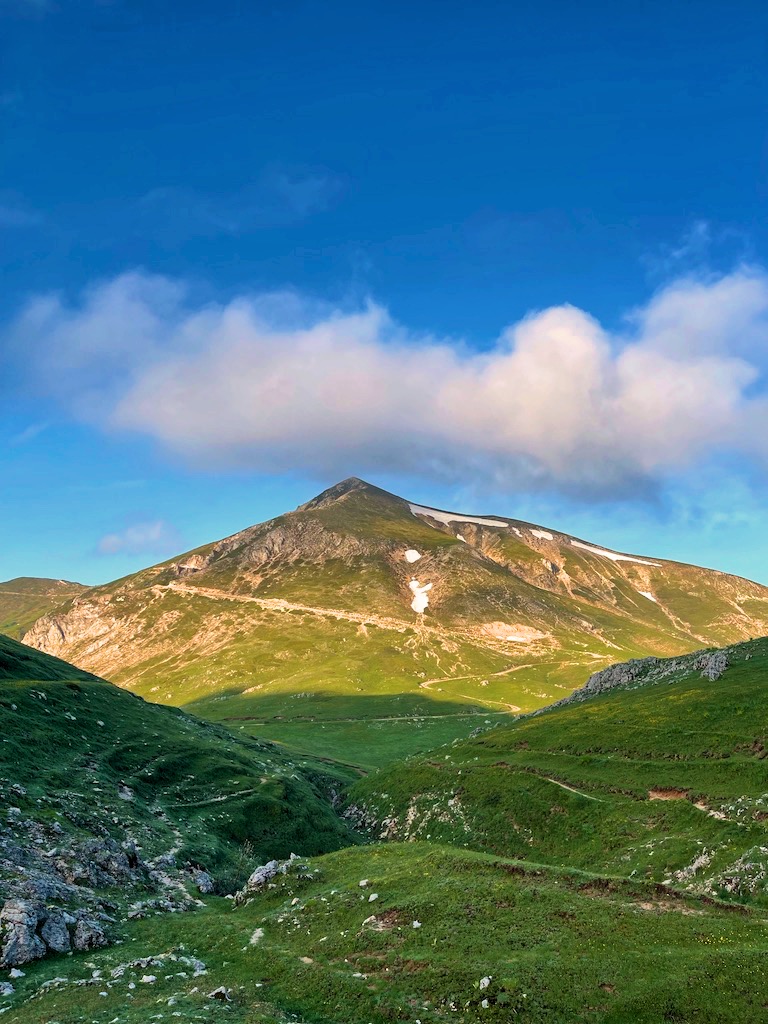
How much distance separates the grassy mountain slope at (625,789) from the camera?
161 ft

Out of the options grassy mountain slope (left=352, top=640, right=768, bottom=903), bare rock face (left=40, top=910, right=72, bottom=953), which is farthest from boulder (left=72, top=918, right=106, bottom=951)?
grassy mountain slope (left=352, top=640, right=768, bottom=903)

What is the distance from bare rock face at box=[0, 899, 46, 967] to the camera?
3152 centimetres

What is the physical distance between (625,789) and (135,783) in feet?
170

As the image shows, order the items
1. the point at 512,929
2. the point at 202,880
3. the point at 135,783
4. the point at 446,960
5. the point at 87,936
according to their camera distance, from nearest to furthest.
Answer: the point at 446,960
the point at 512,929
the point at 87,936
the point at 202,880
the point at 135,783

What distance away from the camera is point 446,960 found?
2980cm

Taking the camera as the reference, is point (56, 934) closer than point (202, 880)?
Yes

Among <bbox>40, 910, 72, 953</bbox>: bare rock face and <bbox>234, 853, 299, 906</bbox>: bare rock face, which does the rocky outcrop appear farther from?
<bbox>40, 910, 72, 953</bbox>: bare rock face

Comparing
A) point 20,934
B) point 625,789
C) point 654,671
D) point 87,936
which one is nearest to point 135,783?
point 87,936

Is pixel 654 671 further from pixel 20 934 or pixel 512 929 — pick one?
pixel 20 934

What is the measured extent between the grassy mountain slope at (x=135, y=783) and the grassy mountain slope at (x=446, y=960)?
12.5 metres

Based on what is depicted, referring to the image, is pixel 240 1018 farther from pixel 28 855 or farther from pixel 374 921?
pixel 28 855

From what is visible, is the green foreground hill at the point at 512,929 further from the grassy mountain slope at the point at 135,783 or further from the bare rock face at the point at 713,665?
the bare rock face at the point at 713,665

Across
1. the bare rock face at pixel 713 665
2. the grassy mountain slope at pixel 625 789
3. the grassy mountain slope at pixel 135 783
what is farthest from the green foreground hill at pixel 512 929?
the bare rock face at pixel 713 665

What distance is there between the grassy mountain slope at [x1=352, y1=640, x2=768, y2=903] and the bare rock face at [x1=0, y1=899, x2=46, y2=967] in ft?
138
